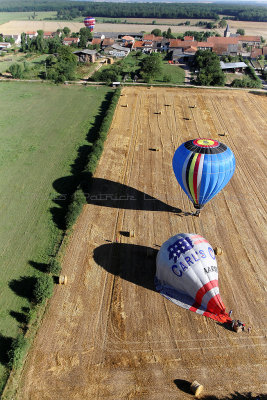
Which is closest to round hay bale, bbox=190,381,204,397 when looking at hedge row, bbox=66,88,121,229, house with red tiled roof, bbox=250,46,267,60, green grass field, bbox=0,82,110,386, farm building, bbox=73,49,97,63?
green grass field, bbox=0,82,110,386

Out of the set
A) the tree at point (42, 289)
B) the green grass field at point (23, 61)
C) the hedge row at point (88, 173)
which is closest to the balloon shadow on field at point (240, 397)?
the tree at point (42, 289)

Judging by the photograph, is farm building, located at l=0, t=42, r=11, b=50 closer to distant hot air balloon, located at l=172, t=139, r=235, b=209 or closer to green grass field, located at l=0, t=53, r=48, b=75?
green grass field, located at l=0, t=53, r=48, b=75

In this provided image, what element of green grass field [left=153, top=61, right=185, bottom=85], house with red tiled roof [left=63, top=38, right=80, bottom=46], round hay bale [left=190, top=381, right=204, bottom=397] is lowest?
round hay bale [left=190, top=381, right=204, bottom=397]

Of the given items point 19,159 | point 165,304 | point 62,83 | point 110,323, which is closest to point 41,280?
point 110,323

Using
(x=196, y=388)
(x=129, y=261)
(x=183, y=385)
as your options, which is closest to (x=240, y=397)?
(x=196, y=388)

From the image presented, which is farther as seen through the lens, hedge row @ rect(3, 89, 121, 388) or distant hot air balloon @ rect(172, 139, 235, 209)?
distant hot air balloon @ rect(172, 139, 235, 209)

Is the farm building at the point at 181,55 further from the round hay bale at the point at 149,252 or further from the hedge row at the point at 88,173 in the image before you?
the round hay bale at the point at 149,252

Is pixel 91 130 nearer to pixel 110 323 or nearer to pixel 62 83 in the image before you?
pixel 62 83
